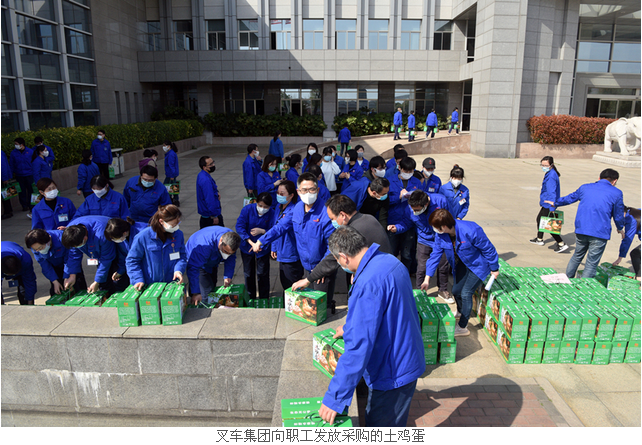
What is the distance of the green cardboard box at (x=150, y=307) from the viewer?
4.06 metres

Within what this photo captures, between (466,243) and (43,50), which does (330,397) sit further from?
(43,50)

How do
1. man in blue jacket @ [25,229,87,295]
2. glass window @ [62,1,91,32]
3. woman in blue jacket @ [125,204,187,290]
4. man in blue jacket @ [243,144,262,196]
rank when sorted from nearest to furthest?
woman in blue jacket @ [125,204,187,290] → man in blue jacket @ [25,229,87,295] → man in blue jacket @ [243,144,262,196] → glass window @ [62,1,91,32]

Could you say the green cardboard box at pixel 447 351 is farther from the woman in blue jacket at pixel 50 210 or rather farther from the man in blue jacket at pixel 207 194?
the woman in blue jacket at pixel 50 210

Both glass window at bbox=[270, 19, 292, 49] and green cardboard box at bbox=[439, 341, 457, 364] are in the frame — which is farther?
glass window at bbox=[270, 19, 292, 49]

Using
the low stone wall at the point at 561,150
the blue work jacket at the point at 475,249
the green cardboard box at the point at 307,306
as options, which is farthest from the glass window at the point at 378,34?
the green cardboard box at the point at 307,306

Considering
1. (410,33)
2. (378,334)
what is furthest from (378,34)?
(378,334)

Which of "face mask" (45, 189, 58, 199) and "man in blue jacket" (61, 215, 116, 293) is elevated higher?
"face mask" (45, 189, 58, 199)

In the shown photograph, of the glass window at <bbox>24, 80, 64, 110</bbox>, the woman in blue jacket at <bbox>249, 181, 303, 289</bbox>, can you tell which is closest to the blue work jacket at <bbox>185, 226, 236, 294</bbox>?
the woman in blue jacket at <bbox>249, 181, 303, 289</bbox>

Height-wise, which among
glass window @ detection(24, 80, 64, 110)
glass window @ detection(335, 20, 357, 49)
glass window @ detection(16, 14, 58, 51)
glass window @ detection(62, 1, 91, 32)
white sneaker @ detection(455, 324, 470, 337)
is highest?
glass window @ detection(335, 20, 357, 49)

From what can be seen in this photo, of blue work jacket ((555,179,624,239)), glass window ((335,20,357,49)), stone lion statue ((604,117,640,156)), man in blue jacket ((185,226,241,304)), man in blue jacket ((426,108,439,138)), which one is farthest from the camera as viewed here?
glass window ((335,20,357,49))

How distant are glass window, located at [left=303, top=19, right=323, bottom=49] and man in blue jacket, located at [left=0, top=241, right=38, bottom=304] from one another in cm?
2649

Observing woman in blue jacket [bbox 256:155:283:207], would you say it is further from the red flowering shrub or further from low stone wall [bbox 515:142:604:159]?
the red flowering shrub

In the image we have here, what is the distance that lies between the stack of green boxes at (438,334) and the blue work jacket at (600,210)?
288 cm

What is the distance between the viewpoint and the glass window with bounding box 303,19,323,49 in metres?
28.6
